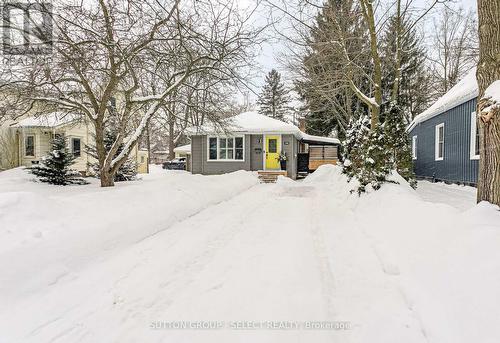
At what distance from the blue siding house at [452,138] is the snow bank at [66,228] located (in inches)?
377

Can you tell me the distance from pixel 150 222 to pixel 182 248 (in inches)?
62.0

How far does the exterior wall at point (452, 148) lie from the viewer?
10.7 metres

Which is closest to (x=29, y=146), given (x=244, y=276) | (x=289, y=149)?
(x=289, y=149)

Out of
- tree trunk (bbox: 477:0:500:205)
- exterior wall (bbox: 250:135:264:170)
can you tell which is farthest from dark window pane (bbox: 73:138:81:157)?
tree trunk (bbox: 477:0:500:205)

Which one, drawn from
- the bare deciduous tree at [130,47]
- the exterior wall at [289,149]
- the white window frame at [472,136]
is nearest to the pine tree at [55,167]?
the bare deciduous tree at [130,47]

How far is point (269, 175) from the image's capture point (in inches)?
645

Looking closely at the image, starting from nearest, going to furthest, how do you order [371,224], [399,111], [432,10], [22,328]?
[22,328], [371,224], [399,111], [432,10]

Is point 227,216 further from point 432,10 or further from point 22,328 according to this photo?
point 432,10

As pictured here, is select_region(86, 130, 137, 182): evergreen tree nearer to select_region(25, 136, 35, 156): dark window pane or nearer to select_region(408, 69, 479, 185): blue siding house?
select_region(25, 136, 35, 156): dark window pane

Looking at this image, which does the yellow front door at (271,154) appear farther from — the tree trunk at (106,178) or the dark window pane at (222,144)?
the tree trunk at (106,178)

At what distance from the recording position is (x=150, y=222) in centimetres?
572

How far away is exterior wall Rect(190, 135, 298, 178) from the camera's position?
17.5 meters

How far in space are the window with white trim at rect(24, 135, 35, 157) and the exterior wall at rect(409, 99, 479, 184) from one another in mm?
22273

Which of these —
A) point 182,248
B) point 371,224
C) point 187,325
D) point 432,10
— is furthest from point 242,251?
point 432,10
